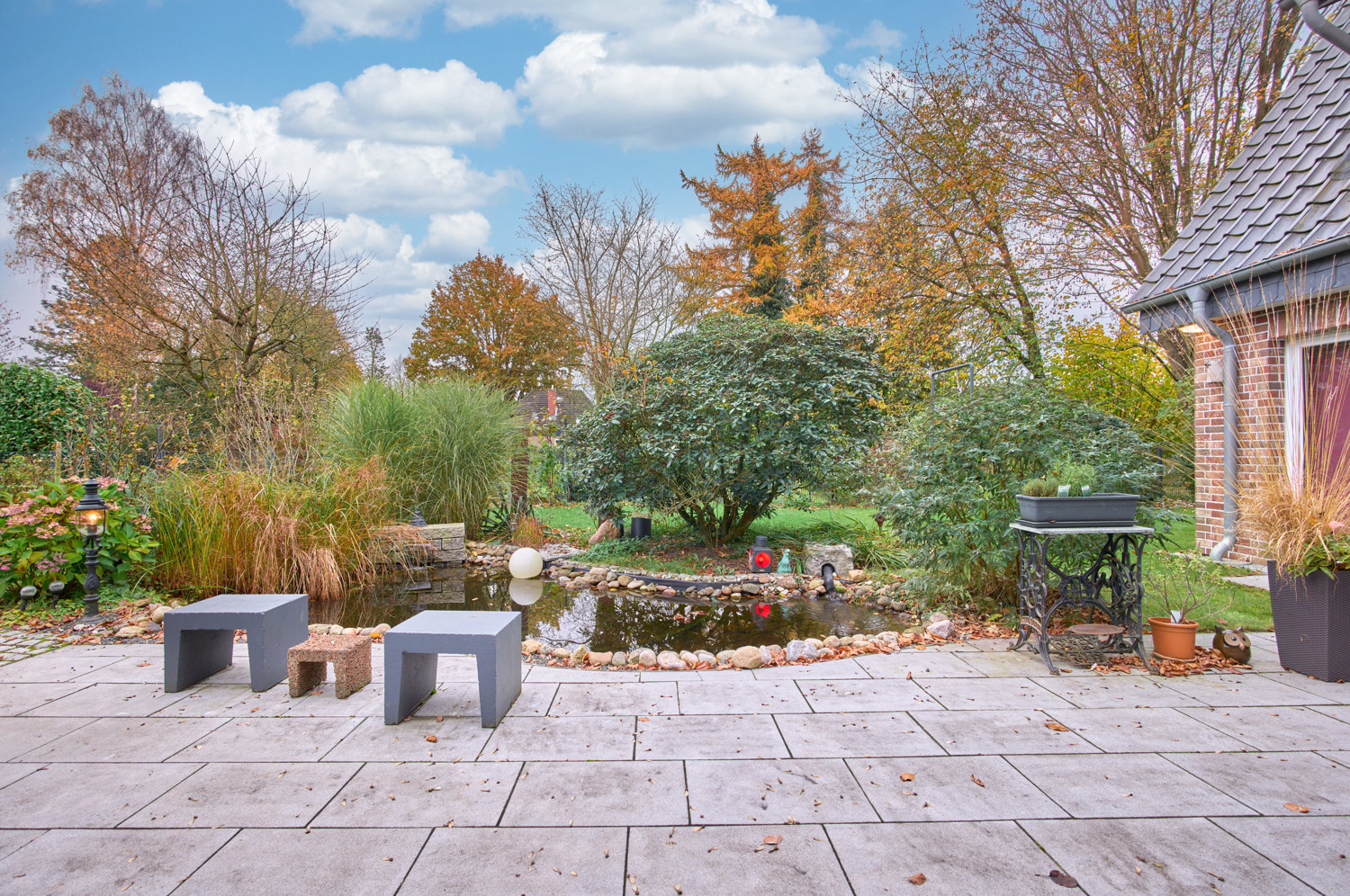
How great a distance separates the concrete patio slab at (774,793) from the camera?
1.97 meters

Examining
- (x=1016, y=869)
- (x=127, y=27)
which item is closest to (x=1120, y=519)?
(x=1016, y=869)

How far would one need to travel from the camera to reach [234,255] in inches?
362

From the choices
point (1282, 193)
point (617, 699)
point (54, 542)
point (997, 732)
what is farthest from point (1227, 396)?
point (54, 542)

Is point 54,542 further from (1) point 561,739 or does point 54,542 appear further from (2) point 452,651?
(1) point 561,739

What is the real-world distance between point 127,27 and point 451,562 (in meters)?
6.66

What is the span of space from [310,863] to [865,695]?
7.32ft

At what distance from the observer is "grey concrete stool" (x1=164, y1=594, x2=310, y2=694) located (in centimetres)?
303

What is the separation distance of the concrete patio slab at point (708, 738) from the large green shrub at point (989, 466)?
221cm

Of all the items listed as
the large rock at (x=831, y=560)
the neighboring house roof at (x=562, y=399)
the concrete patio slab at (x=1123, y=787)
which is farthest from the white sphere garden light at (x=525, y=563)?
the neighboring house roof at (x=562, y=399)

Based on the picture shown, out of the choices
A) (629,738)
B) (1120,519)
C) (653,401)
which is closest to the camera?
(629,738)

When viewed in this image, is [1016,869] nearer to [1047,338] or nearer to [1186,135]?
[1047,338]

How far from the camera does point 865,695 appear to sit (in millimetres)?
2988

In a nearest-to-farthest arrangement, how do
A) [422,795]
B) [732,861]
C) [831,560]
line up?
[732,861] < [422,795] < [831,560]

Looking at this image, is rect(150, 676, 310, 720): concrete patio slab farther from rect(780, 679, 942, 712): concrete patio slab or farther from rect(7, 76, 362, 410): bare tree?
rect(7, 76, 362, 410): bare tree
